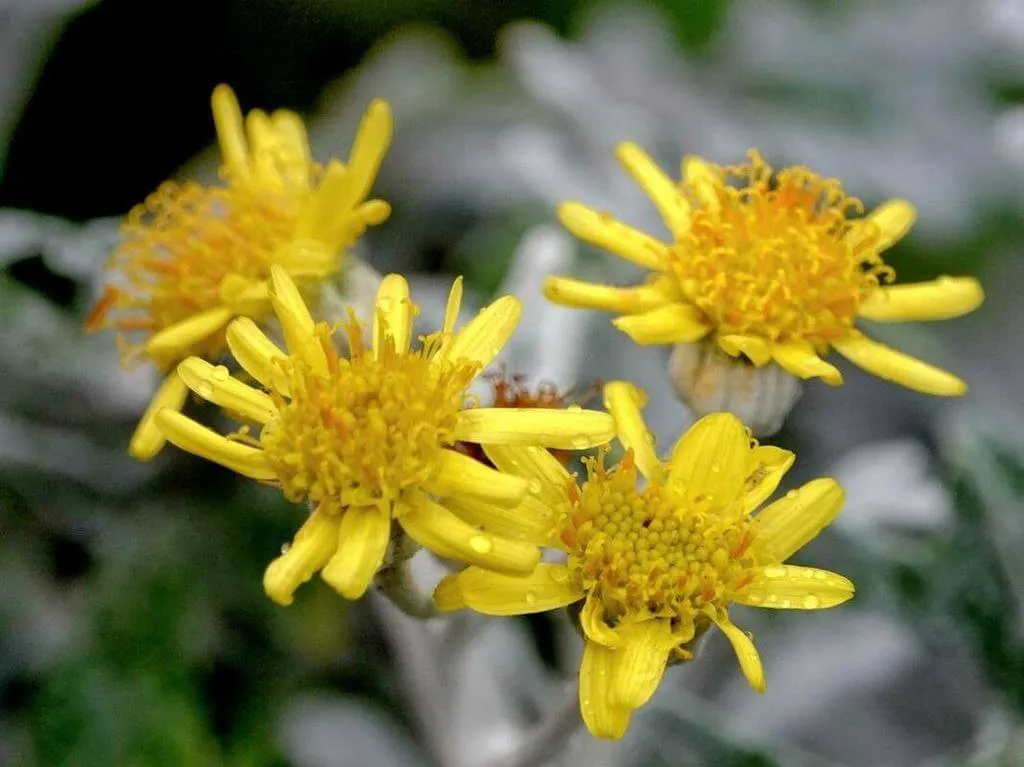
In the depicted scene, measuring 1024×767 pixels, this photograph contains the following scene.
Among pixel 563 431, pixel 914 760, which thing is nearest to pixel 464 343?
pixel 563 431

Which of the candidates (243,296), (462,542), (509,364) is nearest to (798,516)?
(462,542)

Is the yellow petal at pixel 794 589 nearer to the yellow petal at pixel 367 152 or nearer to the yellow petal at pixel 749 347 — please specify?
the yellow petal at pixel 749 347

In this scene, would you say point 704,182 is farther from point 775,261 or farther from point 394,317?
point 394,317

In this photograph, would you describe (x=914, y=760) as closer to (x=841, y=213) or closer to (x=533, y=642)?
(x=533, y=642)

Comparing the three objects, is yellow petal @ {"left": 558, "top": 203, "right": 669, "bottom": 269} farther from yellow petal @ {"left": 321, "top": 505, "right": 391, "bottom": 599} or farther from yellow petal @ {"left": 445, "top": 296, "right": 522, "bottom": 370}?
yellow petal @ {"left": 321, "top": 505, "right": 391, "bottom": 599}

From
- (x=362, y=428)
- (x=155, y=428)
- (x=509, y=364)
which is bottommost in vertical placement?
(x=509, y=364)

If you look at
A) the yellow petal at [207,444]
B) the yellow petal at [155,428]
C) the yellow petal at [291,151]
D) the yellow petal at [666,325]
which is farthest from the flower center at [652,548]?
the yellow petal at [291,151]
